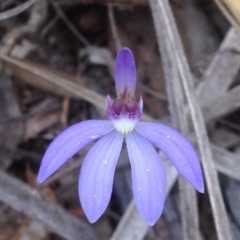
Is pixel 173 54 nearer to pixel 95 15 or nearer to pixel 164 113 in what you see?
pixel 164 113

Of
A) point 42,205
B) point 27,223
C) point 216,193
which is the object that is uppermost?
point 216,193

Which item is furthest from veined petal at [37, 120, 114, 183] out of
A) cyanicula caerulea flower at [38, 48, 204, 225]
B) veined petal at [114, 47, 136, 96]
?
veined petal at [114, 47, 136, 96]

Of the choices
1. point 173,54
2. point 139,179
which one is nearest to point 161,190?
point 139,179

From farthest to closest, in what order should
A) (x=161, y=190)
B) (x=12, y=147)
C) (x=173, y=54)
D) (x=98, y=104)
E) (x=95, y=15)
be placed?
(x=95, y=15), (x=12, y=147), (x=98, y=104), (x=173, y=54), (x=161, y=190)

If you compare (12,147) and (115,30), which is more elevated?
(115,30)

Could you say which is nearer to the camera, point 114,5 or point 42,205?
point 42,205

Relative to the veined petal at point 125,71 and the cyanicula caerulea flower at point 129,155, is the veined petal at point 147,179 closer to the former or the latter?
the cyanicula caerulea flower at point 129,155

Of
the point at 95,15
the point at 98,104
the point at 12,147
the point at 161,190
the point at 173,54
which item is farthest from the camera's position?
the point at 95,15

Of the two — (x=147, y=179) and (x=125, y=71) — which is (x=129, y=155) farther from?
(x=125, y=71)
